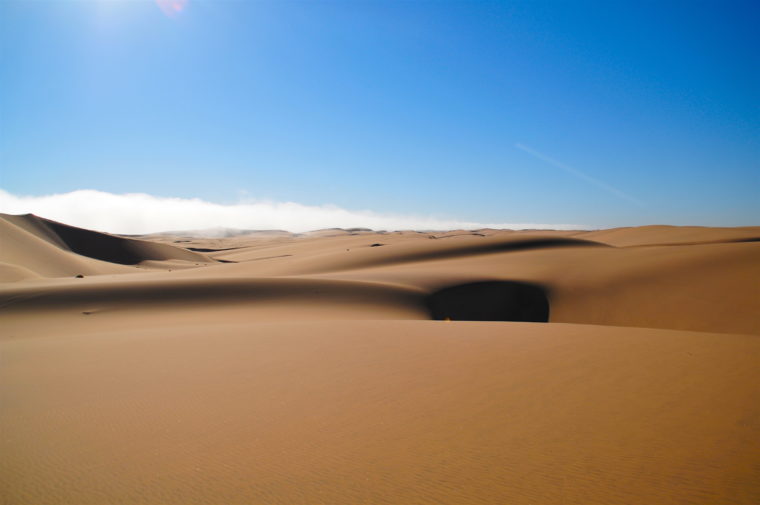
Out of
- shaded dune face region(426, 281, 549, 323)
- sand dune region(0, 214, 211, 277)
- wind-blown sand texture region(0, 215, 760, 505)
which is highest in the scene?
sand dune region(0, 214, 211, 277)

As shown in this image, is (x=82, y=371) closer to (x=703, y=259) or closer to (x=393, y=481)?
(x=393, y=481)

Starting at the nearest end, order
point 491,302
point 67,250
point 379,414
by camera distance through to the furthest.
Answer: point 379,414 → point 491,302 → point 67,250

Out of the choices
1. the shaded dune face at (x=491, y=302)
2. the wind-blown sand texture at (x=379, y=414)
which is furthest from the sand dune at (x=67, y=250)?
the shaded dune face at (x=491, y=302)

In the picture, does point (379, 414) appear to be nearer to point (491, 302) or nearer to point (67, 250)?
point (491, 302)

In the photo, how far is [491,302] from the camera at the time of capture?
15.8m

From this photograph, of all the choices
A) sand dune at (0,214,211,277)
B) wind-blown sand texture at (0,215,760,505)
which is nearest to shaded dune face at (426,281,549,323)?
wind-blown sand texture at (0,215,760,505)

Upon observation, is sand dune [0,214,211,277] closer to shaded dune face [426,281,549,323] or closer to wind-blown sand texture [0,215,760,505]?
wind-blown sand texture [0,215,760,505]

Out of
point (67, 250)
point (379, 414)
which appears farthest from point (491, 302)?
point (67, 250)

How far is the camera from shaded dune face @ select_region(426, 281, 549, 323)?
1487cm

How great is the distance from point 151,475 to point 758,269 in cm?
1824

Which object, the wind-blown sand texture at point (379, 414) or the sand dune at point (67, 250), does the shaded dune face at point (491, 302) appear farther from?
the sand dune at point (67, 250)

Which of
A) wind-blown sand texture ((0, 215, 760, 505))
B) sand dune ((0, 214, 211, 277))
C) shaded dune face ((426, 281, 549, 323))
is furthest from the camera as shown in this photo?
sand dune ((0, 214, 211, 277))

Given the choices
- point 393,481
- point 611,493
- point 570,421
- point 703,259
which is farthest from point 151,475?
point 703,259

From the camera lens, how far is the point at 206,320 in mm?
10969
